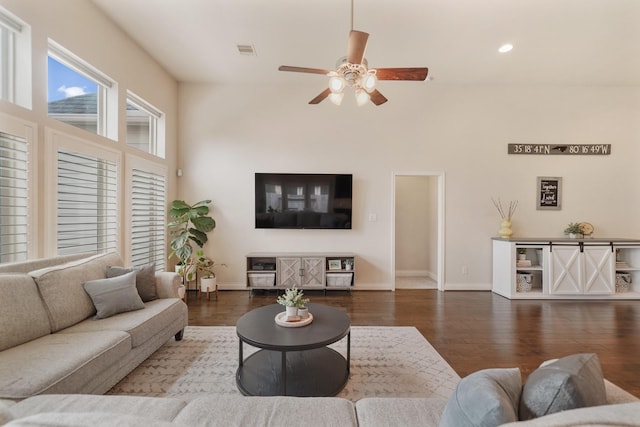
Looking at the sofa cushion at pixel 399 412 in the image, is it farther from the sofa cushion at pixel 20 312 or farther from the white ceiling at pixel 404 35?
the white ceiling at pixel 404 35

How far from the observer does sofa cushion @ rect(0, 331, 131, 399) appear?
132 centimetres

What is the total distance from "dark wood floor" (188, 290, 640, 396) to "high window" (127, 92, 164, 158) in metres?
2.40

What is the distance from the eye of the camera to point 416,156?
15.0 feet

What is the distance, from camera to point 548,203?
4.57 meters

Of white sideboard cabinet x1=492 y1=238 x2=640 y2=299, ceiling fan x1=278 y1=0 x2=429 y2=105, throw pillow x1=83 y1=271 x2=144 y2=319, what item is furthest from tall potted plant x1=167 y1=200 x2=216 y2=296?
white sideboard cabinet x1=492 y1=238 x2=640 y2=299

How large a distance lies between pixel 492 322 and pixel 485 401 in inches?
120

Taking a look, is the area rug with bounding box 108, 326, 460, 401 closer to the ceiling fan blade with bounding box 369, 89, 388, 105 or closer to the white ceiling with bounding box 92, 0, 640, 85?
the ceiling fan blade with bounding box 369, 89, 388, 105

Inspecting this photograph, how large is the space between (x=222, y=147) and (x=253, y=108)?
0.85m

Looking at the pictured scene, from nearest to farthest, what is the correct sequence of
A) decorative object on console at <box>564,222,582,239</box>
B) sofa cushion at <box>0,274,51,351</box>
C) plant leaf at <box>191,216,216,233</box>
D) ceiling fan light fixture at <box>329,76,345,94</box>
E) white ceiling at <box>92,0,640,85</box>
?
sofa cushion at <box>0,274,51,351</box> < ceiling fan light fixture at <box>329,76,345,94</box> < white ceiling at <box>92,0,640,85</box> < plant leaf at <box>191,216,216,233</box> < decorative object on console at <box>564,222,582,239</box>

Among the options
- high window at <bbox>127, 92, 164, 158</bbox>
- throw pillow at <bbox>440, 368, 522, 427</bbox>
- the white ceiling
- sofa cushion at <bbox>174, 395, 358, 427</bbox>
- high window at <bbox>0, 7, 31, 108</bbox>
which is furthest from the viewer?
high window at <bbox>127, 92, 164, 158</bbox>

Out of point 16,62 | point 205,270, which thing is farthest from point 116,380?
point 16,62

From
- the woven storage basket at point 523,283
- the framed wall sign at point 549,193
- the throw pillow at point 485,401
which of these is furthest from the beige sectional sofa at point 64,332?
the framed wall sign at point 549,193

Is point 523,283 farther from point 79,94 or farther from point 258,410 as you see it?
point 79,94

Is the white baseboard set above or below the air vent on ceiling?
below
